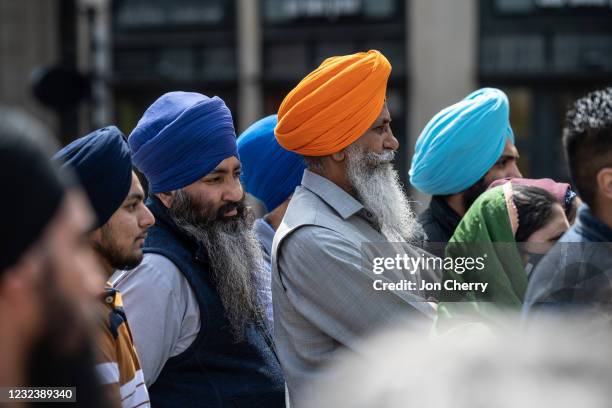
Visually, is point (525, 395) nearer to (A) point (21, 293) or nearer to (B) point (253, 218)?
(A) point (21, 293)

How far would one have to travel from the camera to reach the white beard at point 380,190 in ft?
9.43

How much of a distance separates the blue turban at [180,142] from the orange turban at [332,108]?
1.01 ft

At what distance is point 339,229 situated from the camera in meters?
2.72

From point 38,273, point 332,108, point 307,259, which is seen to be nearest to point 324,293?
point 307,259

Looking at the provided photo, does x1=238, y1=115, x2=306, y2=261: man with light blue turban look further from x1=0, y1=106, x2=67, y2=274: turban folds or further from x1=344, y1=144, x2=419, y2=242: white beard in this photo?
x1=0, y1=106, x2=67, y2=274: turban folds

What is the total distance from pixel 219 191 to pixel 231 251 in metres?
0.22

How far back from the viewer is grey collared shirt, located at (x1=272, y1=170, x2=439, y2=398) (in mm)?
2525

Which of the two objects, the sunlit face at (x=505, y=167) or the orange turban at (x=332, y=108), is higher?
the orange turban at (x=332, y=108)

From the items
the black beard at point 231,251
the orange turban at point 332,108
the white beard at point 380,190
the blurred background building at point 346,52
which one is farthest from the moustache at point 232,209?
the blurred background building at point 346,52

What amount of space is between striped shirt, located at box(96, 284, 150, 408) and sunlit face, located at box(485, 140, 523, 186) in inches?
62.1

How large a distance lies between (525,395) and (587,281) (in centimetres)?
67

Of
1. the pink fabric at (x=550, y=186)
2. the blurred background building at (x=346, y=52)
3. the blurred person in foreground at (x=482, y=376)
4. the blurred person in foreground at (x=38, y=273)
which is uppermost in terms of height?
the blurred person in foreground at (x=38, y=273)

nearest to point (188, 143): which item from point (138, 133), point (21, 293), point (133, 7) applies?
point (138, 133)

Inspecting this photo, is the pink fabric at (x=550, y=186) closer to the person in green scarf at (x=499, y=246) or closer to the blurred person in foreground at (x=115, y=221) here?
the person in green scarf at (x=499, y=246)
